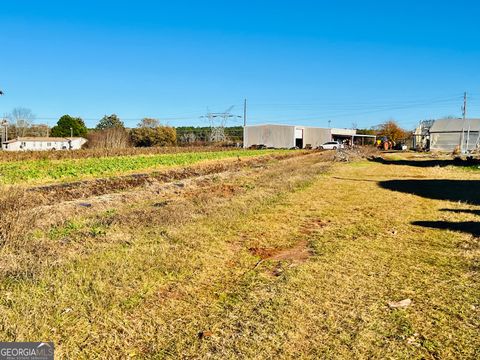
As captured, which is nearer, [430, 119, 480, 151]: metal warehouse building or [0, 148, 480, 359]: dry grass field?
[0, 148, 480, 359]: dry grass field

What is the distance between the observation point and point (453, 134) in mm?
48781

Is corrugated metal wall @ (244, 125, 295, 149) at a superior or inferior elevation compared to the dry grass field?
superior

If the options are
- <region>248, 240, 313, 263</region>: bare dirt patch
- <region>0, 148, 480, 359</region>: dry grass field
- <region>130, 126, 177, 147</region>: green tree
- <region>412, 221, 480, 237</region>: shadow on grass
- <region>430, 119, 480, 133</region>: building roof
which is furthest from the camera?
<region>130, 126, 177, 147</region>: green tree

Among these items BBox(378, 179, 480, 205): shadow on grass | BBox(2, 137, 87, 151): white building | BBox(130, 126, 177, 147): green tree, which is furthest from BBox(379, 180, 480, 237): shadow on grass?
BBox(130, 126, 177, 147): green tree

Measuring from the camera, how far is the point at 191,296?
4.54 meters

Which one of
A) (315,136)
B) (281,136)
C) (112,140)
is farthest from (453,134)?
(112,140)

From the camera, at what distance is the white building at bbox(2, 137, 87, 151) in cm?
7500

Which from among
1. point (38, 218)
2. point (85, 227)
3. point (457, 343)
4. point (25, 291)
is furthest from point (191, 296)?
point (38, 218)

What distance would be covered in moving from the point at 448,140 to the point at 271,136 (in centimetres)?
3209

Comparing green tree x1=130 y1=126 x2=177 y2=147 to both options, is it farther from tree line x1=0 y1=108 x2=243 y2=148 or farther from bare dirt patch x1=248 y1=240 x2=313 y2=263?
bare dirt patch x1=248 y1=240 x2=313 y2=263

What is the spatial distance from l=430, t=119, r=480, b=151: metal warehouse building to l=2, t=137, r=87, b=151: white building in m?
63.8

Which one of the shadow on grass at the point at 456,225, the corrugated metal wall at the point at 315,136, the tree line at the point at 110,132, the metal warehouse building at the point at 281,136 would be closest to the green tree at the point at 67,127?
the tree line at the point at 110,132

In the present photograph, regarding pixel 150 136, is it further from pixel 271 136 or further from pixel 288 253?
pixel 288 253

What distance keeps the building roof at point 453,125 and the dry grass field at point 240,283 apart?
149ft
